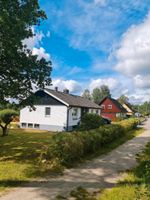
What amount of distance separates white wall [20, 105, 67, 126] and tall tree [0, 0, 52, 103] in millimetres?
16323

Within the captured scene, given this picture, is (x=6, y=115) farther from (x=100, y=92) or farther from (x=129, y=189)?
(x=100, y=92)

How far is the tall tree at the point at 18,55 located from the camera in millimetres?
11898

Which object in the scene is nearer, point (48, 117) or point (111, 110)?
point (48, 117)

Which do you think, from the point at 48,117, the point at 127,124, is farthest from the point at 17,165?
the point at 127,124

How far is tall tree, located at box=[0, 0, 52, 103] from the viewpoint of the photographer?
11.9 metres

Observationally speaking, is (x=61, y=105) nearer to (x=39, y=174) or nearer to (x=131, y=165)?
(x=131, y=165)

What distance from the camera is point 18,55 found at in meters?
13.8

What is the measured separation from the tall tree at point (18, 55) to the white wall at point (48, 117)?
53.6 ft

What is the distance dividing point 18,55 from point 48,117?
1924 cm

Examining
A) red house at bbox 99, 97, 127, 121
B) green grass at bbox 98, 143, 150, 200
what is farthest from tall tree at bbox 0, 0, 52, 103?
red house at bbox 99, 97, 127, 121

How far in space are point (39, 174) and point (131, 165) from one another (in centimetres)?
541

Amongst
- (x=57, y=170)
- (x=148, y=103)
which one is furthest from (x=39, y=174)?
(x=148, y=103)

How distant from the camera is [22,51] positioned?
1416 cm

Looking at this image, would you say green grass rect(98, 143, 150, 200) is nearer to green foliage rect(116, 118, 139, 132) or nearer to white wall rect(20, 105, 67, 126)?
green foliage rect(116, 118, 139, 132)
